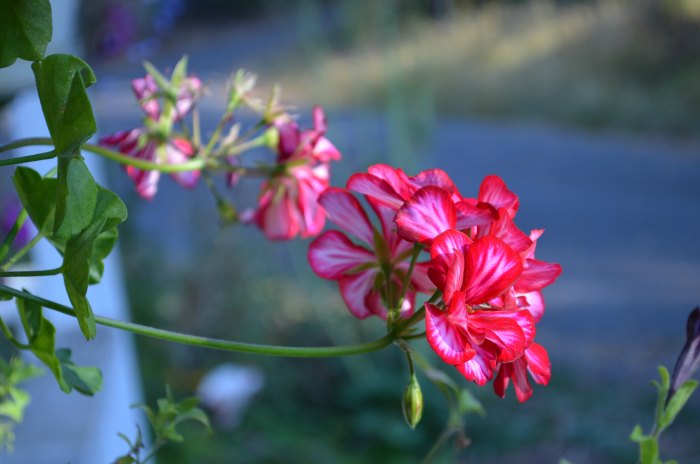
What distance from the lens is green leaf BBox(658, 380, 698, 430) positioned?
1.30ft

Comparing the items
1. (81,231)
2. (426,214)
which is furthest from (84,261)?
(426,214)

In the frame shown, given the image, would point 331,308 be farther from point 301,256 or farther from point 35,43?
point 35,43

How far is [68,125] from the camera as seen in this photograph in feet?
0.93

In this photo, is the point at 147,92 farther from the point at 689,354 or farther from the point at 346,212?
the point at 689,354

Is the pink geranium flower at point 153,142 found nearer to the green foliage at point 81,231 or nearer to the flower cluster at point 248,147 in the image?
the flower cluster at point 248,147

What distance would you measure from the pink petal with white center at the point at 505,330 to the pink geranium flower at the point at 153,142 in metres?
0.22

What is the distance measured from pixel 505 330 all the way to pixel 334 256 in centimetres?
11

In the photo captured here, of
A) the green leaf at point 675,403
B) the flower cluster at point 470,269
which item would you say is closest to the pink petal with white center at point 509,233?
the flower cluster at point 470,269

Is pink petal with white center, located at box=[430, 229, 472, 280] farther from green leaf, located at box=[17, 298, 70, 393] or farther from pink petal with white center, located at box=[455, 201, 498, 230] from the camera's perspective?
green leaf, located at box=[17, 298, 70, 393]

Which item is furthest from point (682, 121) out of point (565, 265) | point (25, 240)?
point (25, 240)

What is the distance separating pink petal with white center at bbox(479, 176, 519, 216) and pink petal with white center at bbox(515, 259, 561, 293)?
0.03m

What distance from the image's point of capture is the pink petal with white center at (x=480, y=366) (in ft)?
1.06

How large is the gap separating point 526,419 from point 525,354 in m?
2.48

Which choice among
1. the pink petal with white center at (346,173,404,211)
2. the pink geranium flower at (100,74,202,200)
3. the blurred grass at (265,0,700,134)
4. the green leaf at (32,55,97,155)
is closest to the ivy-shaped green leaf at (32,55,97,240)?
the green leaf at (32,55,97,155)
